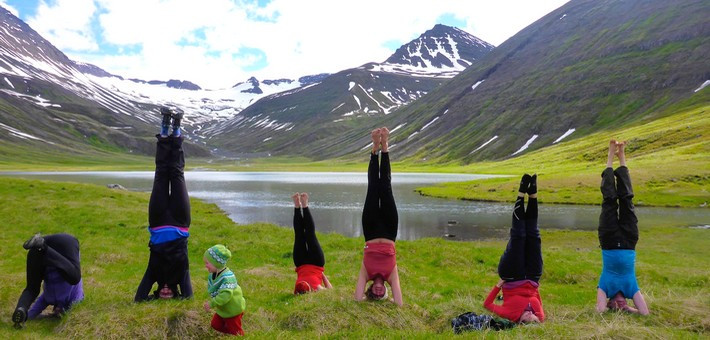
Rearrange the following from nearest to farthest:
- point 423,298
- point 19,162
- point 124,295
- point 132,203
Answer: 1. point 124,295
2. point 423,298
3. point 132,203
4. point 19,162

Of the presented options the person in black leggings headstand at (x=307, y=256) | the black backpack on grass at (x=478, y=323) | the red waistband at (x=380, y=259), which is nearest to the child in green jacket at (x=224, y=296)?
the red waistband at (x=380, y=259)

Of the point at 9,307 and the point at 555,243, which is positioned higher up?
the point at 9,307

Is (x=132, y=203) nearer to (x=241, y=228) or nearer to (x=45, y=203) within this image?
(x=45, y=203)

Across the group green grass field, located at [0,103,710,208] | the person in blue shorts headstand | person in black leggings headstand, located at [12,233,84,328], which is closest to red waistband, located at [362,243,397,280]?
the person in blue shorts headstand

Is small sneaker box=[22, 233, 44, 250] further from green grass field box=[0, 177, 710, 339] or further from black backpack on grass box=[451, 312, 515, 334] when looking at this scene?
black backpack on grass box=[451, 312, 515, 334]

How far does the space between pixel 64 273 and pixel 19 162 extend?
9207 inches

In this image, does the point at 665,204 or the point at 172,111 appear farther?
the point at 665,204

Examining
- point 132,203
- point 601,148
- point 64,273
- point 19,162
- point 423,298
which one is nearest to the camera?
point 64,273

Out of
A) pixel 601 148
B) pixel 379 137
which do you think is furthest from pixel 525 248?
pixel 601 148

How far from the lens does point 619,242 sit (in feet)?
33.4

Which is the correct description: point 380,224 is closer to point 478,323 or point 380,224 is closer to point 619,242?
point 478,323

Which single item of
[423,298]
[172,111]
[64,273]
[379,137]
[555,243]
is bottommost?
[555,243]

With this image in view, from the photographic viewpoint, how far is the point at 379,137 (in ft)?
31.1

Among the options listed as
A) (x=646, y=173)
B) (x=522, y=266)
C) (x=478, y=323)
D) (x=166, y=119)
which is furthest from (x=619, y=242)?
(x=646, y=173)
